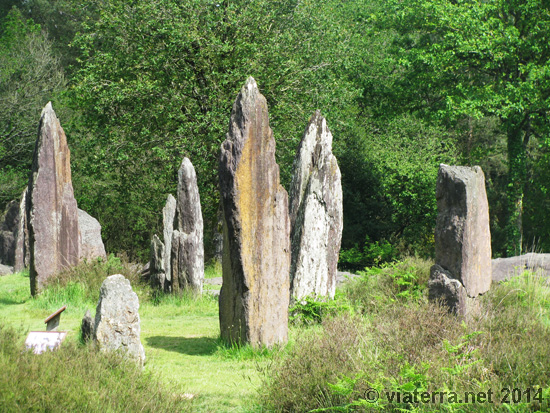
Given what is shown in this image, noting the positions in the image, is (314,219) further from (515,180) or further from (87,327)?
(515,180)

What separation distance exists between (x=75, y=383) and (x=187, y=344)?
3.63 metres

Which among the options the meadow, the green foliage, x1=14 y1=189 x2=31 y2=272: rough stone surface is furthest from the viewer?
x1=14 y1=189 x2=31 y2=272: rough stone surface

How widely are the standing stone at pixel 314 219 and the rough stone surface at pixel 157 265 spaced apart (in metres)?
3.47

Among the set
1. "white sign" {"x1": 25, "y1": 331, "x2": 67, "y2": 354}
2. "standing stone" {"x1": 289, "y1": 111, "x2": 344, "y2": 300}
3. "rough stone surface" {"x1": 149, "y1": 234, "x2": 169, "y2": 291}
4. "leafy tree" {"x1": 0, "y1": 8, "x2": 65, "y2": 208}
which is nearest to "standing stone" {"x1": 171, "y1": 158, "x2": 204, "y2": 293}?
"rough stone surface" {"x1": 149, "y1": 234, "x2": 169, "y2": 291}

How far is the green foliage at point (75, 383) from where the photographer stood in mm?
4297

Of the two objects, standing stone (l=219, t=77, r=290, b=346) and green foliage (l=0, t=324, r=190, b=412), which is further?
standing stone (l=219, t=77, r=290, b=346)

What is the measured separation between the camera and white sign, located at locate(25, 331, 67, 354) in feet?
18.5

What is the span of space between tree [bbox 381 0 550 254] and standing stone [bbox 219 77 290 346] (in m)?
15.5

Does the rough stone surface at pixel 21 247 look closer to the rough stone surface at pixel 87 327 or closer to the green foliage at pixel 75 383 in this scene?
the rough stone surface at pixel 87 327

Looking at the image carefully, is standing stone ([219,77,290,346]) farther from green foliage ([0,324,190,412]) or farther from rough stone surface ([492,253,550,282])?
rough stone surface ([492,253,550,282])

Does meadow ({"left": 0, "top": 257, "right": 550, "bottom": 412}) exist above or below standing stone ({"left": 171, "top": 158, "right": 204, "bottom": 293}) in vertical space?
below

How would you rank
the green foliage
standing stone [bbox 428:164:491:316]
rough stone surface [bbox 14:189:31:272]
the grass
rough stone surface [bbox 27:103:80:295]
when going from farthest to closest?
1. rough stone surface [bbox 14:189:31:272]
2. rough stone surface [bbox 27:103:80:295]
3. standing stone [bbox 428:164:491:316]
4. the grass
5. the green foliage

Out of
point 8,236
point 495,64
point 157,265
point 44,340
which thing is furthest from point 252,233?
point 495,64

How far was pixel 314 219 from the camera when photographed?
33.9ft
